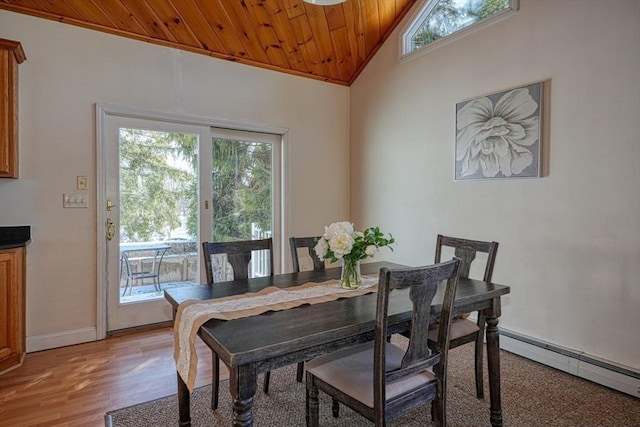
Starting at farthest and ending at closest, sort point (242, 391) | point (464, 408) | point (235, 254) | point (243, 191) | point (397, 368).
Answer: point (243, 191)
point (235, 254)
point (464, 408)
point (397, 368)
point (242, 391)

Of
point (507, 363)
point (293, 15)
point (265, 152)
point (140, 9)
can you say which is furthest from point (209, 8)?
point (507, 363)

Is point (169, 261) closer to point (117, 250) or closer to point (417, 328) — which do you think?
point (117, 250)

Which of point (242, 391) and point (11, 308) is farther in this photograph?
point (11, 308)

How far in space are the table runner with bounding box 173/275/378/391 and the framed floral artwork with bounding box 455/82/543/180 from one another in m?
1.64

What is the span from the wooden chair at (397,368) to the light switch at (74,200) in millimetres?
2503

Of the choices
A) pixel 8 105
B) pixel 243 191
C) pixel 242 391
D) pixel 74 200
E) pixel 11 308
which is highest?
pixel 8 105

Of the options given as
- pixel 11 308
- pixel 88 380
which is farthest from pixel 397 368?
pixel 11 308

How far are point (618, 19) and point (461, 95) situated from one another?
3.73ft

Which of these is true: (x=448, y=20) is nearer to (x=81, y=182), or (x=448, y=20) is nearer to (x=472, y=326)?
(x=472, y=326)

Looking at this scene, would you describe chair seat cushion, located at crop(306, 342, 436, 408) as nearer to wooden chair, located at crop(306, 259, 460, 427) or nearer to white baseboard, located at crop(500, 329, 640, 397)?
wooden chair, located at crop(306, 259, 460, 427)

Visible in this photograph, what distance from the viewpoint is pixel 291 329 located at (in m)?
1.39

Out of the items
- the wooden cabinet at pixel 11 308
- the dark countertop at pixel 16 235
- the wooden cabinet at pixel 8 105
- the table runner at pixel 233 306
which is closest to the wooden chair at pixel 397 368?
the table runner at pixel 233 306

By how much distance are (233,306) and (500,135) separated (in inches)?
96.1

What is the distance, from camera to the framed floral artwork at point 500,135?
2.72 m
